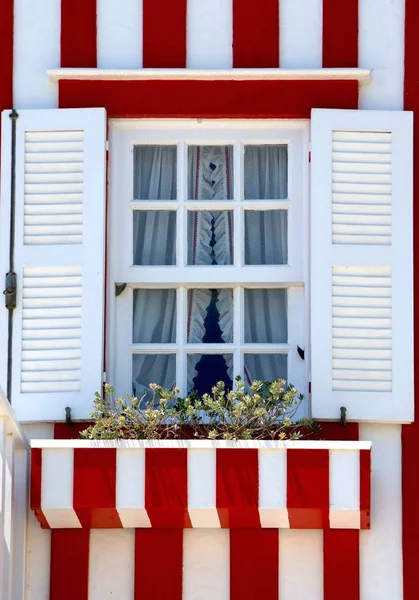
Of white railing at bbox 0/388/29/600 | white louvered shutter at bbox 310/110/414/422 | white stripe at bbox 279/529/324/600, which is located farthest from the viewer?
white louvered shutter at bbox 310/110/414/422

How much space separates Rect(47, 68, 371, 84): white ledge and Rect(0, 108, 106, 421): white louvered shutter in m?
0.17

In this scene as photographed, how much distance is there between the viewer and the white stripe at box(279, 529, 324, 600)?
7902 mm

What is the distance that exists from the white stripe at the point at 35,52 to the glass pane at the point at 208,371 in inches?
48.4

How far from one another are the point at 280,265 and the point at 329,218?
31cm

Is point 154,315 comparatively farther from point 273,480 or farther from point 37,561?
point 37,561

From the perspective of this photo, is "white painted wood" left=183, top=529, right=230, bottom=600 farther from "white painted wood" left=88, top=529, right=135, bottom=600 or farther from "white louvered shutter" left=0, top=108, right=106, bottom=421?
"white louvered shutter" left=0, top=108, right=106, bottom=421

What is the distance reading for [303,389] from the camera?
8.23 meters

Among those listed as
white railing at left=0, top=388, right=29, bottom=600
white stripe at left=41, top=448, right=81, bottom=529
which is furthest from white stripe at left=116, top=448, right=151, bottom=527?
white railing at left=0, top=388, right=29, bottom=600

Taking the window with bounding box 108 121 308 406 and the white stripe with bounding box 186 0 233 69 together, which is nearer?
the window with bounding box 108 121 308 406

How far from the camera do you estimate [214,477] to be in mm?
7723

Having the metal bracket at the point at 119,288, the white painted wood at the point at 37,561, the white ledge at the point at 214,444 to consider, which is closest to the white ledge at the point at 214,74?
the metal bracket at the point at 119,288

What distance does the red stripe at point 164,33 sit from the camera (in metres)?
8.45

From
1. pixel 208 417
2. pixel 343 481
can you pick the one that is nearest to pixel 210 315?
pixel 208 417

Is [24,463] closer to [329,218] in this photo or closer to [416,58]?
[329,218]
